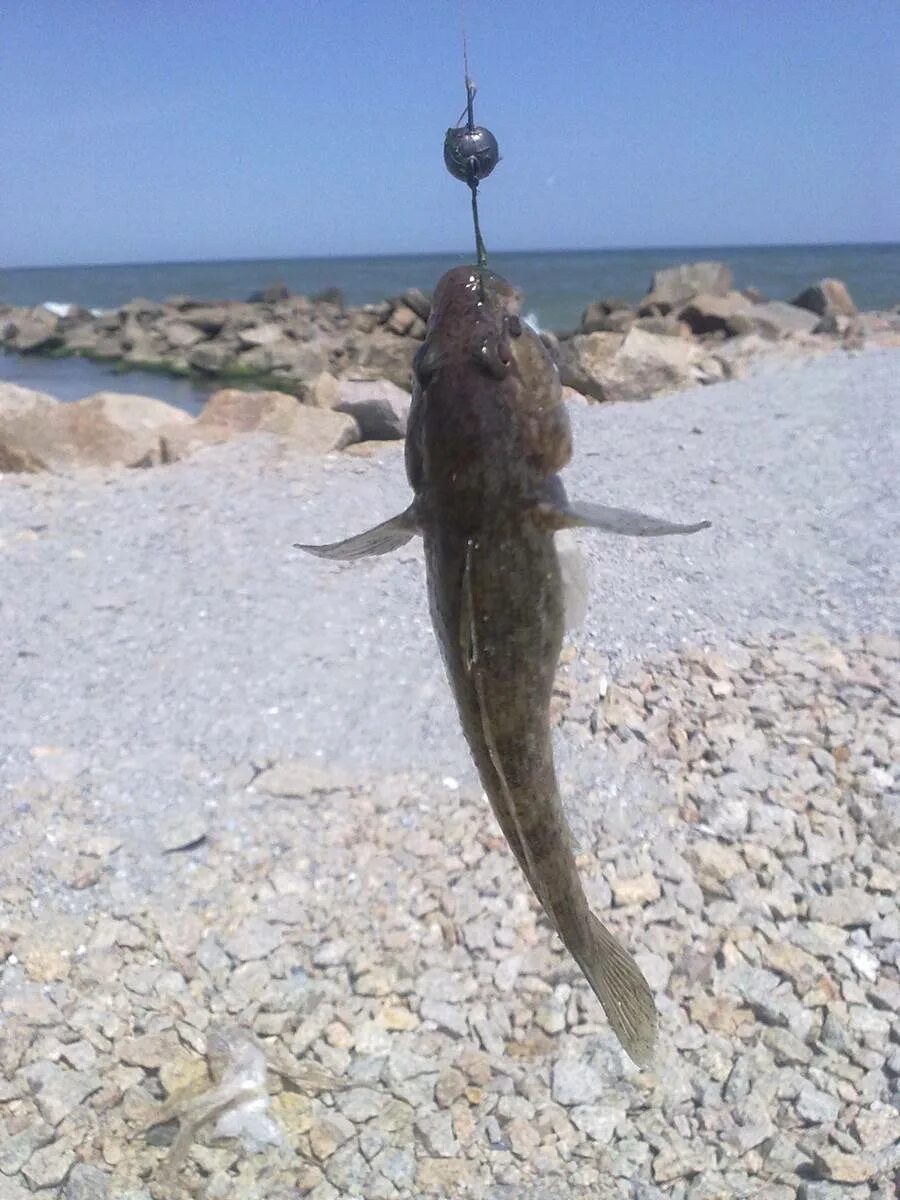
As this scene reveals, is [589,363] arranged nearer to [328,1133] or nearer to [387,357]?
[328,1133]

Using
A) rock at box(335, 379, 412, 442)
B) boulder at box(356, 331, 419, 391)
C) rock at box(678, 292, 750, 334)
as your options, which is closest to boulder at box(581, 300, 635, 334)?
rock at box(678, 292, 750, 334)

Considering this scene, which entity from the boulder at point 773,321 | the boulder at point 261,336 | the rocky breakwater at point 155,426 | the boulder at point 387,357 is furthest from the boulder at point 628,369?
the boulder at point 261,336

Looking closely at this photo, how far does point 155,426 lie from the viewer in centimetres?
1105

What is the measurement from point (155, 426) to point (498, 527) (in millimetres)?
9471

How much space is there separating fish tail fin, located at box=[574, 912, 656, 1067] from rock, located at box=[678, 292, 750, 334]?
67.6 ft

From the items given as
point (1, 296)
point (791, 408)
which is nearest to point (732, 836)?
point (791, 408)

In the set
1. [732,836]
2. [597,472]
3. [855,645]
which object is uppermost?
[597,472]

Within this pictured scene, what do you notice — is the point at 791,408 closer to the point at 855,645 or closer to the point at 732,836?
the point at 855,645

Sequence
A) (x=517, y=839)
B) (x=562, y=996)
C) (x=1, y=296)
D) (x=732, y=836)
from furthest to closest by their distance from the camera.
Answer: (x=1, y=296)
(x=732, y=836)
(x=562, y=996)
(x=517, y=839)

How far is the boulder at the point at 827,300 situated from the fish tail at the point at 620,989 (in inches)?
952

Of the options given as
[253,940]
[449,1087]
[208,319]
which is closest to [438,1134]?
[449,1087]

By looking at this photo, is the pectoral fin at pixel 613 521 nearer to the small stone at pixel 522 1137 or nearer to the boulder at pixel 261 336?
the small stone at pixel 522 1137

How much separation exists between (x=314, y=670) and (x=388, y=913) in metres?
2.01

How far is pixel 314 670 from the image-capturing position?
6.86 metres
